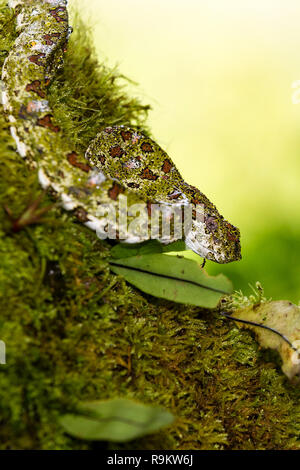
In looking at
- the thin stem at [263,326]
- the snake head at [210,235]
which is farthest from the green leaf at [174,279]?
the snake head at [210,235]

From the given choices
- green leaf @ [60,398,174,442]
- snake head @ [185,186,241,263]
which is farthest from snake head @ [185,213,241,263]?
green leaf @ [60,398,174,442]

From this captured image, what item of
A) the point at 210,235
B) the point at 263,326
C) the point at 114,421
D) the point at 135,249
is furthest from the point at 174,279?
the point at 210,235

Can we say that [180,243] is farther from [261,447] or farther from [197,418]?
[261,447]

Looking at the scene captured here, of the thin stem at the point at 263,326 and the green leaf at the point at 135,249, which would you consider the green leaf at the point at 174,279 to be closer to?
the green leaf at the point at 135,249

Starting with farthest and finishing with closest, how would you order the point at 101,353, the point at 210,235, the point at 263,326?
1. the point at 210,235
2. the point at 263,326
3. the point at 101,353

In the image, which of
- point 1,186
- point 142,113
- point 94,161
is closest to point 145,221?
point 1,186

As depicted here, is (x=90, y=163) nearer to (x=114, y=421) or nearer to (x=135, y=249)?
(x=135, y=249)
